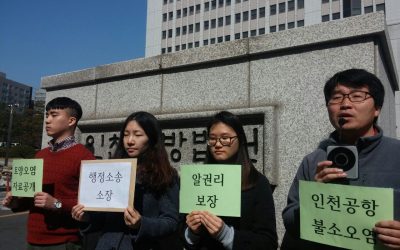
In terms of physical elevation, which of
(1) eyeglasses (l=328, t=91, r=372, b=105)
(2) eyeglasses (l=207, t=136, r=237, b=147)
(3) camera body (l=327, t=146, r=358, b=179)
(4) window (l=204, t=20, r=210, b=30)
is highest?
(4) window (l=204, t=20, r=210, b=30)

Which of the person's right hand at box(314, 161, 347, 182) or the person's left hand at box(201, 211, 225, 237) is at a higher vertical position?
the person's right hand at box(314, 161, 347, 182)

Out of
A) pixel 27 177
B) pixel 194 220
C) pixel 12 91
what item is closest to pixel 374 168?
pixel 194 220

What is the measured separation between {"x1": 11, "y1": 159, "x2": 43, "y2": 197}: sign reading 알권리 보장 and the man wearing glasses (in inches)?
73.8

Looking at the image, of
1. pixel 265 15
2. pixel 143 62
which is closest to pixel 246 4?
pixel 265 15

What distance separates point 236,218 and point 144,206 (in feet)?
1.98

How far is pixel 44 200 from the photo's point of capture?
2771 mm

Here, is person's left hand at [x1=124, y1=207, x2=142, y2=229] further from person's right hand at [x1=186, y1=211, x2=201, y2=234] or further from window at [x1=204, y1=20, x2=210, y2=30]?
window at [x1=204, y1=20, x2=210, y2=30]

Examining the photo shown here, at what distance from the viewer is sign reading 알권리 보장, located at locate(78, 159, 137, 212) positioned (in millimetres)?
2359

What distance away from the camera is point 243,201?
7.65ft

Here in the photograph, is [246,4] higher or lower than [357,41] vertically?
higher

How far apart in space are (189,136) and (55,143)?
184 cm

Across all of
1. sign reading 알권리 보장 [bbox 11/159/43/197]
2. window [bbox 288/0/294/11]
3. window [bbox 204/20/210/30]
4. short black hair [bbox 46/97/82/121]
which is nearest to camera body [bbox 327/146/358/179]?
sign reading 알권리 보장 [bbox 11/159/43/197]

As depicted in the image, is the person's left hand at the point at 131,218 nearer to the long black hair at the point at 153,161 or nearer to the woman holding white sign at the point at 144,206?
the woman holding white sign at the point at 144,206

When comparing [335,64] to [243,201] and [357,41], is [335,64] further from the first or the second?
[243,201]
